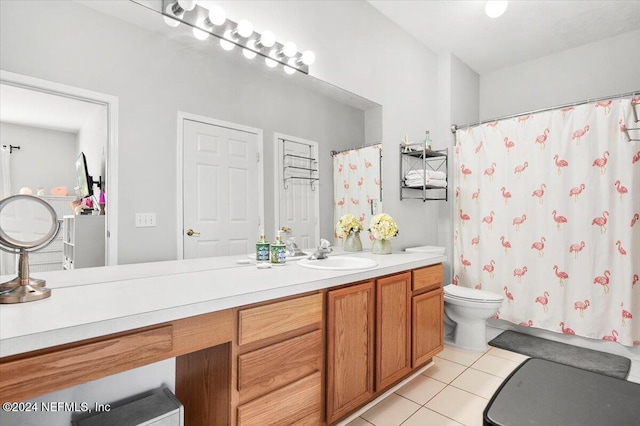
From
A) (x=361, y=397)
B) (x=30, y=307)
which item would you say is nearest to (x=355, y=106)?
(x=361, y=397)

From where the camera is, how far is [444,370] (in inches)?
91.4

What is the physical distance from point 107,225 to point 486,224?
2.99 metres

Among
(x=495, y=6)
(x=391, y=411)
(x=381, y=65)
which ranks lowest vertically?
(x=391, y=411)

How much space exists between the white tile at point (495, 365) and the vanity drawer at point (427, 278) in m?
0.69

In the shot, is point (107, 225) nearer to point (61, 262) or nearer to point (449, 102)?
point (61, 262)

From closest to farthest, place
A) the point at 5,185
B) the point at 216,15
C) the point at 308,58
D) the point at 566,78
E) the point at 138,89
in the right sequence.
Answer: the point at 5,185, the point at 138,89, the point at 216,15, the point at 308,58, the point at 566,78

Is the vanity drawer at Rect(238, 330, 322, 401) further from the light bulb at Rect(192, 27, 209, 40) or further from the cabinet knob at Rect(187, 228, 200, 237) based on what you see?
the light bulb at Rect(192, 27, 209, 40)

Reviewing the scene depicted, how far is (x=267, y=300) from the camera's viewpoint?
1269 millimetres

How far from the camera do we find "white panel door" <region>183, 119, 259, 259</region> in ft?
5.26

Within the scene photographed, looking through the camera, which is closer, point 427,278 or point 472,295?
point 427,278

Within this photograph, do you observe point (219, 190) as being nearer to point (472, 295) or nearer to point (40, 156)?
point (40, 156)

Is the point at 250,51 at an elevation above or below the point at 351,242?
above

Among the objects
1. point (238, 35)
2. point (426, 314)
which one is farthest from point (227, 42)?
point (426, 314)

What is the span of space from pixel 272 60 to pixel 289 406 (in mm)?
1836
